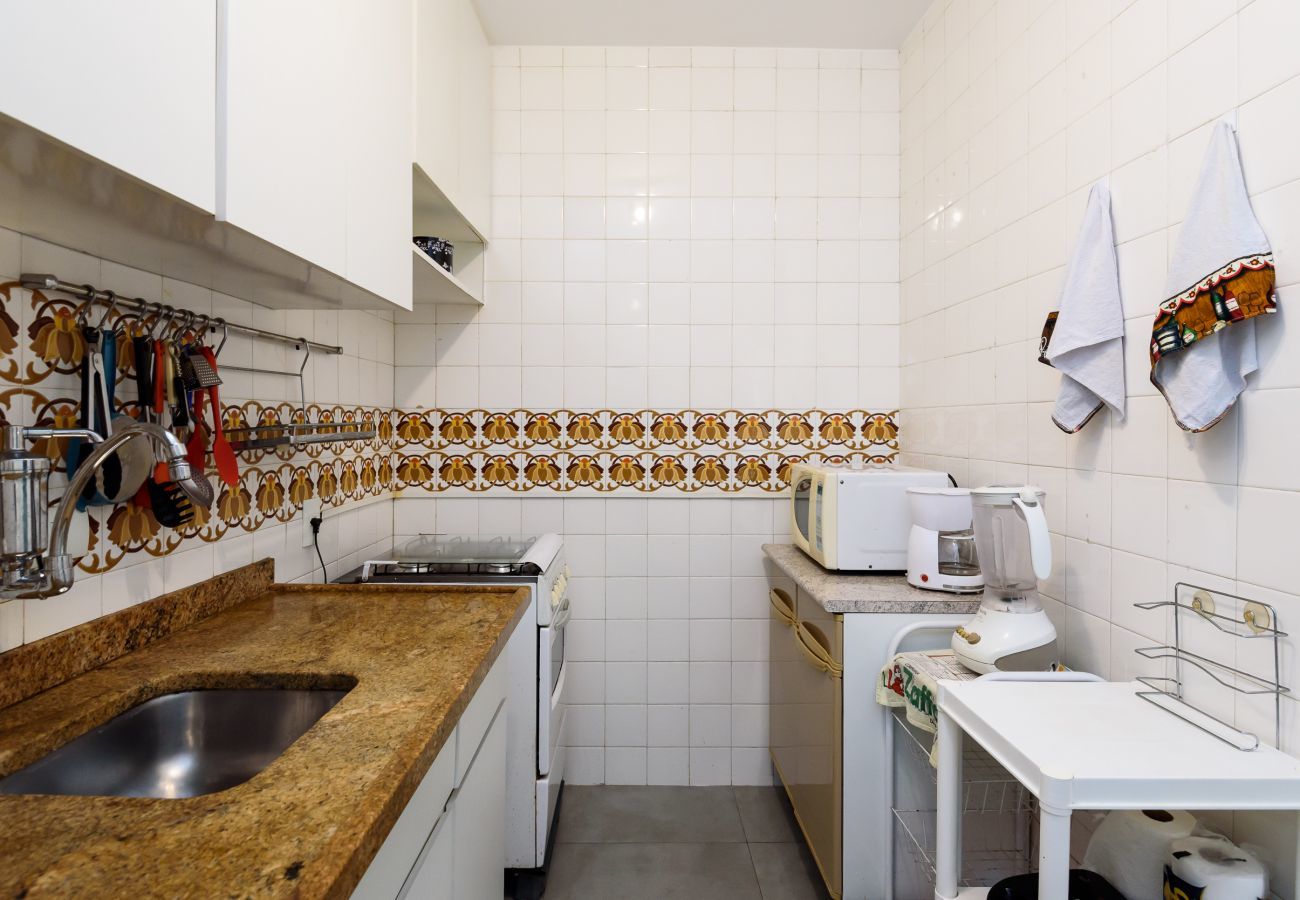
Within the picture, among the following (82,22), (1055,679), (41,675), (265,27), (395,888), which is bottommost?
(395,888)

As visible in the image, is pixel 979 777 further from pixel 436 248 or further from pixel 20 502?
pixel 436 248

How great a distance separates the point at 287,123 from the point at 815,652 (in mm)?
1754

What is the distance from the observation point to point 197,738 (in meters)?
1.12

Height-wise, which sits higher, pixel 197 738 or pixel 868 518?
pixel 868 518

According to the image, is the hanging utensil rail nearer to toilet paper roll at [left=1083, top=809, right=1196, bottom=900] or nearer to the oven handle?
the oven handle

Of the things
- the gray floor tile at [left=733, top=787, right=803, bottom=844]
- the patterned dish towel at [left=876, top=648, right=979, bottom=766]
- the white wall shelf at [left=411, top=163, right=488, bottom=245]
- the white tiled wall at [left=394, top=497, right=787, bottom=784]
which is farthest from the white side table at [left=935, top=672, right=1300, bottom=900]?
the white wall shelf at [left=411, top=163, right=488, bottom=245]

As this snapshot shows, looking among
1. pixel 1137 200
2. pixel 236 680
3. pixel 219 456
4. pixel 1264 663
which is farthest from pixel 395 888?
pixel 1137 200

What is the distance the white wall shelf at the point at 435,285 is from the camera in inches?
74.4

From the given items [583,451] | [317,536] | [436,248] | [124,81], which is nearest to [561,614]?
[583,451]

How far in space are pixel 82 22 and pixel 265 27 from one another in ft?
1.19

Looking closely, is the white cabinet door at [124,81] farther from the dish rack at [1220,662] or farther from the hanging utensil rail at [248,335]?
the dish rack at [1220,662]

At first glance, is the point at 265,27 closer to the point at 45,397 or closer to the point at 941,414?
the point at 45,397

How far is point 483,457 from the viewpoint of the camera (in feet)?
8.62

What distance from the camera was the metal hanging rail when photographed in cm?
106
